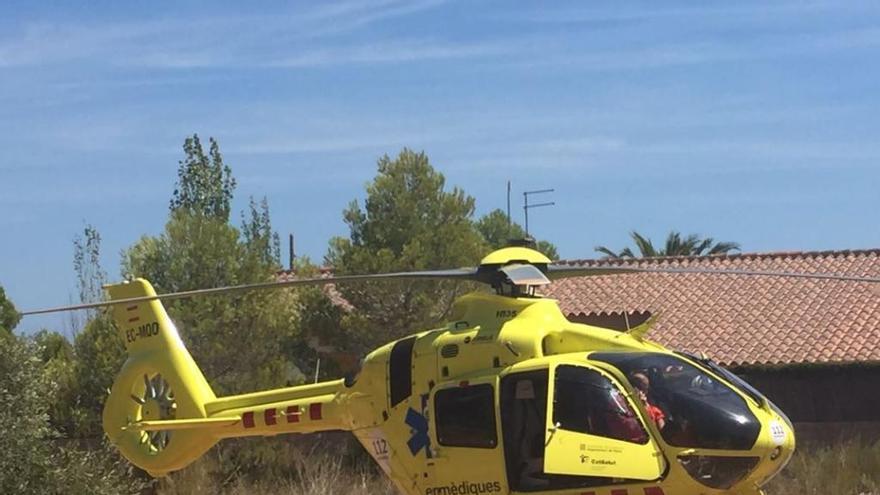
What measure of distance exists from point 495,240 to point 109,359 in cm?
2483

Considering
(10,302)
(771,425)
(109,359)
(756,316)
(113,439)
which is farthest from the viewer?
(756,316)

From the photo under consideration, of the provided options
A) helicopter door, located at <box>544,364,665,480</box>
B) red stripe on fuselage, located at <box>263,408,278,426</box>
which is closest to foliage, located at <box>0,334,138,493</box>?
red stripe on fuselage, located at <box>263,408,278,426</box>

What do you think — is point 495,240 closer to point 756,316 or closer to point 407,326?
point 756,316

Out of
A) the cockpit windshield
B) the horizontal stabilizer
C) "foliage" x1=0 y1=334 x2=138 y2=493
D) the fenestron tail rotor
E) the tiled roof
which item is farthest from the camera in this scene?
the tiled roof

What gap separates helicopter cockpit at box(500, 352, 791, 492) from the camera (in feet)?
33.2

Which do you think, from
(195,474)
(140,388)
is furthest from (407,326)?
(140,388)

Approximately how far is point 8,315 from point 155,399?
24.4 ft

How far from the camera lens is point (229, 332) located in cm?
2330

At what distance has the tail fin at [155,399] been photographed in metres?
13.5

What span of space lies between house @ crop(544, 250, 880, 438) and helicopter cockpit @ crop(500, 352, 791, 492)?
43.4 feet

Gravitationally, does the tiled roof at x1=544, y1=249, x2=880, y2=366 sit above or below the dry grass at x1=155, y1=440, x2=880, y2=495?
above

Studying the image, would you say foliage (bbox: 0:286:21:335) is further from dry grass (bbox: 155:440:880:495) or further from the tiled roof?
the tiled roof

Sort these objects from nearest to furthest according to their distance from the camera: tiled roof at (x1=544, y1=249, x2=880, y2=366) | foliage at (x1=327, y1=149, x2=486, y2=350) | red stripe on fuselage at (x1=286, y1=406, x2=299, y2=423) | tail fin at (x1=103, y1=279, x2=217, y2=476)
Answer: red stripe on fuselage at (x1=286, y1=406, x2=299, y2=423)
tail fin at (x1=103, y1=279, x2=217, y2=476)
foliage at (x1=327, y1=149, x2=486, y2=350)
tiled roof at (x1=544, y1=249, x2=880, y2=366)

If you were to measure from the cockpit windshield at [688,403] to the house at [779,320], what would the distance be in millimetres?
13292
